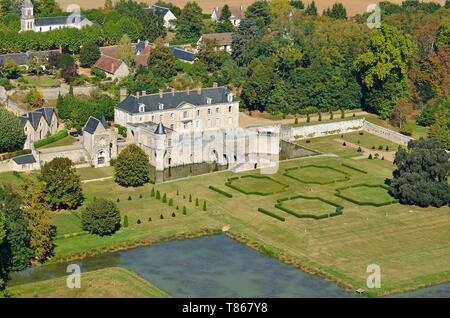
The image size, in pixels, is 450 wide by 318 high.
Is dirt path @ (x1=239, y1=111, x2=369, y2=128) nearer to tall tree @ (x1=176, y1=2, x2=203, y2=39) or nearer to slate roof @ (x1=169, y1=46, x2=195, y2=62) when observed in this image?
slate roof @ (x1=169, y1=46, x2=195, y2=62)

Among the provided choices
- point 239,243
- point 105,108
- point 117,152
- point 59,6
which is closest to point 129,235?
point 239,243

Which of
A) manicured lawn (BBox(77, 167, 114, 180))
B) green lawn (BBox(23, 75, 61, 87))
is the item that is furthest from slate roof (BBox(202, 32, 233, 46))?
manicured lawn (BBox(77, 167, 114, 180))

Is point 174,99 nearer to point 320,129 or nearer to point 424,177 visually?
point 320,129

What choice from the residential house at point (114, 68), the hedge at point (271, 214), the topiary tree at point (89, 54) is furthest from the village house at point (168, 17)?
the hedge at point (271, 214)

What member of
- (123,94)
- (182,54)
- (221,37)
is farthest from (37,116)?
(221,37)

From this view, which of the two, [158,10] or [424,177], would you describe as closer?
[424,177]

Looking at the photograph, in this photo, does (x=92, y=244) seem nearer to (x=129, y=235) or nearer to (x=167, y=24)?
(x=129, y=235)

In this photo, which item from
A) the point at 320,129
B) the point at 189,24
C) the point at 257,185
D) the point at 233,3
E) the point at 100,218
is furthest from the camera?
the point at 233,3
